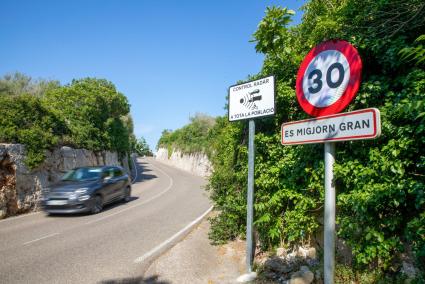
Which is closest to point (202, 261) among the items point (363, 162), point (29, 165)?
point (363, 162)

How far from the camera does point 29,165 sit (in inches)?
448

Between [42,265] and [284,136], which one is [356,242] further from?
[42,265]

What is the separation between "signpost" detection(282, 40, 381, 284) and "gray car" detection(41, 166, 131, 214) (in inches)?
344

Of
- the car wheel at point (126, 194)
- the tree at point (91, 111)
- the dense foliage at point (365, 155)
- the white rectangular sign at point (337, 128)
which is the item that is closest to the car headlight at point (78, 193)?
the car wheel at point (126, 194)

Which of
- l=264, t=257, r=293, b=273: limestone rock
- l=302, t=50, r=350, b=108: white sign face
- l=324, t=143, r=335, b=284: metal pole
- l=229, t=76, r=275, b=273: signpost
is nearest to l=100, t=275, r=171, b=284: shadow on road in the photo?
l=229, t=76, r=275, b=273: signpost

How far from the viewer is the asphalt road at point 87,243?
4.70 metres

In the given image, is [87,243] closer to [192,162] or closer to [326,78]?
[326,78]

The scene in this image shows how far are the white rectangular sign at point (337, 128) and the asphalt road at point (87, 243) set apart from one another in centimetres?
355

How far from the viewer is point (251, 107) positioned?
432 centimetres

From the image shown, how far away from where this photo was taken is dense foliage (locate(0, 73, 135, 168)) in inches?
460

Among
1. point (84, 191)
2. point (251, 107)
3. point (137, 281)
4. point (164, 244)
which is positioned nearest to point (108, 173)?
point (84, 191)

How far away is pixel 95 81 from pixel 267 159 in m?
21.5

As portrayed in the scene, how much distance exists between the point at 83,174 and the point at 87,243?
5072mm

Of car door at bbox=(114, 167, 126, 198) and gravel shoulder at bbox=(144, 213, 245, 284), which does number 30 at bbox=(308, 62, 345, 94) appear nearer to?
gravel shoulder at bbox=(144, 213, 245, 284)
